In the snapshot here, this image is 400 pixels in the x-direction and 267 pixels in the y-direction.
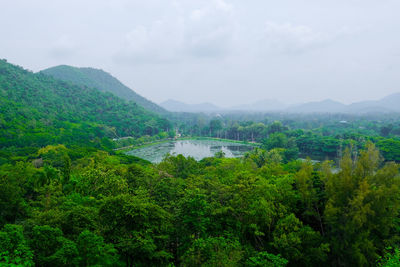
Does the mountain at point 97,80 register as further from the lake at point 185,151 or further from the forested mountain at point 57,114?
the lake at point 185,151

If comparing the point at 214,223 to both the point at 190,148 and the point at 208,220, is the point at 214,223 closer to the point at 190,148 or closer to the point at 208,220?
the point at 208,220

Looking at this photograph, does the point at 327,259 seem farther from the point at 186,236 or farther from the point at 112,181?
the point at 112,181

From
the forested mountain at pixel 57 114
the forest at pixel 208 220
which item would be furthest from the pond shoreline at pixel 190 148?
the forest at pixel 208 220

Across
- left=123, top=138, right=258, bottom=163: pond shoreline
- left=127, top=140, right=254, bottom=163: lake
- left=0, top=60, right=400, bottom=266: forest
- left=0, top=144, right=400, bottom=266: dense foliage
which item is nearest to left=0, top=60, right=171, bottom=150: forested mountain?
left=123, top=138, right=258, bottom=163: pond shoreline

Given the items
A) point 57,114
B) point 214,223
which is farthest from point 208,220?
point 57,114

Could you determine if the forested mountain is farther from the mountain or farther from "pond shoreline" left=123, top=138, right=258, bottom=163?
the mountain

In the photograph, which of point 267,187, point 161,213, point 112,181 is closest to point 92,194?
point 112,181

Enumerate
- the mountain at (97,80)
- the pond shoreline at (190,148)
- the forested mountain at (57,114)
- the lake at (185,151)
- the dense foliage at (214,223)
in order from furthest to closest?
the mountain at (97,80) < the pond shoreline at (190,148) < the lake at (185,151) < the forested mountain at (57,114) < the dense foliage at (214,223)
